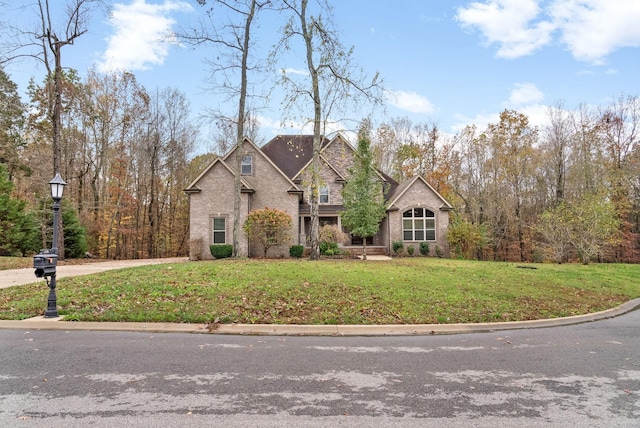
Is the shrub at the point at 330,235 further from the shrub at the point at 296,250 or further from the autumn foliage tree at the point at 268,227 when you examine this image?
the autumn foliage tree at the point at 268,227

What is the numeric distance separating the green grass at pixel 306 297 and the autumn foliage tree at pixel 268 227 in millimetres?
7213

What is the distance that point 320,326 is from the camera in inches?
294

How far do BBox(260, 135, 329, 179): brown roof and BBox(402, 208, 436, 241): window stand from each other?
27.4 ft

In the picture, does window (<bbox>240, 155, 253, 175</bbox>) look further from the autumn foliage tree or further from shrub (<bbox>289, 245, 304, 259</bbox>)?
shrub (<bbox>289, 245, 304, 259</bbox>)

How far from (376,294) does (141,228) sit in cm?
3085

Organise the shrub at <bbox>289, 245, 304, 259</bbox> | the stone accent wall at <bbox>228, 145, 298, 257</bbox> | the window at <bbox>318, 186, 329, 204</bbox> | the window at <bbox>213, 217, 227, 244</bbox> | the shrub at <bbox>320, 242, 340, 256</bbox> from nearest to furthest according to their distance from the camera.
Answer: the shrub at <bbox>320, 242, 340, 256</bbox> → the shrub at <bbox>289, 245, 304, 259</bbox> → the window at <bbox>213, 217, 227, 244</bbox> → the stone accent wall at <bbox>228, 145, 298, 257</bbox> → the window at <bbox>318, 186, 329, 204</bbox>

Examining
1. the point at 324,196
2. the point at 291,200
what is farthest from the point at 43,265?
the point at 324,196

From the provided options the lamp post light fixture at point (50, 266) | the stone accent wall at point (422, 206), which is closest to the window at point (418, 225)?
the stone accent wall at point (422, 206)

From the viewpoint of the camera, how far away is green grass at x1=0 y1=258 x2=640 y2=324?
8070mm

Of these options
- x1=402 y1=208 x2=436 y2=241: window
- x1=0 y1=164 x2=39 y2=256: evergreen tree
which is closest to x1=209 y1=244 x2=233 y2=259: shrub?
x1=402 y1=208 x2=436 y2=241: window

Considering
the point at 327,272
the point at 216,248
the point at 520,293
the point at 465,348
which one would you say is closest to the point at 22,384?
the point at 465,348

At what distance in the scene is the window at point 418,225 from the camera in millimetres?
24656

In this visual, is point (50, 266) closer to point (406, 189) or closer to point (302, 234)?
point (302, 234)

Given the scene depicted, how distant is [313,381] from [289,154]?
24.8 metres
